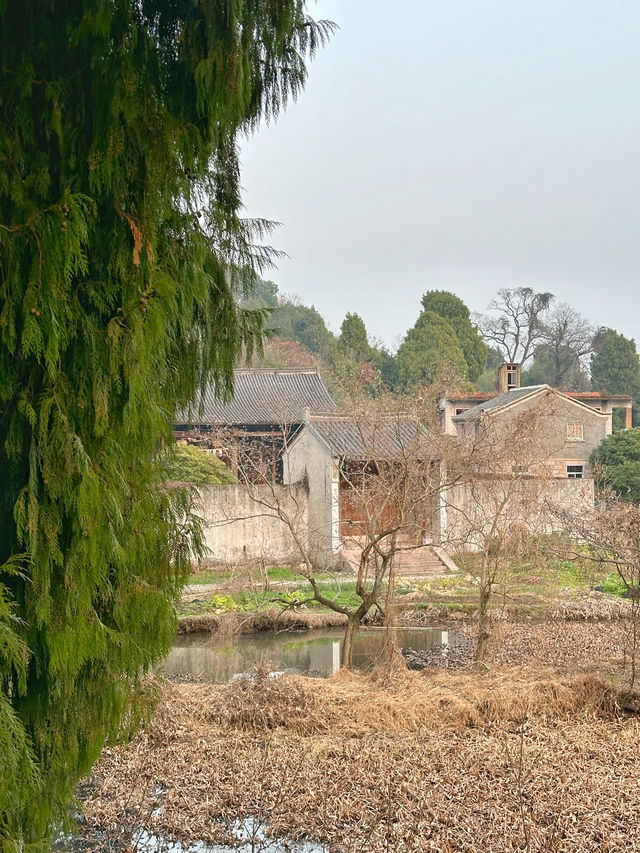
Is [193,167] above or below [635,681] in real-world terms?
above

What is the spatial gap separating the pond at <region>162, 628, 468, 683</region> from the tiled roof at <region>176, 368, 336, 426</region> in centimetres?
1219

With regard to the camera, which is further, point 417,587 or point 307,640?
point 417,587

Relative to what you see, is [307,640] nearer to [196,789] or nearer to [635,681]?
[635,681]

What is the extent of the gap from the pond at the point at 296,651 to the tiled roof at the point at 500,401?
13.8m

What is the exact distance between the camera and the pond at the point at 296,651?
10.8 m

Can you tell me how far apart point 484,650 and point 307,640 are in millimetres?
4494

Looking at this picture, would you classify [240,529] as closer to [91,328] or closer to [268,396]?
[268,396]

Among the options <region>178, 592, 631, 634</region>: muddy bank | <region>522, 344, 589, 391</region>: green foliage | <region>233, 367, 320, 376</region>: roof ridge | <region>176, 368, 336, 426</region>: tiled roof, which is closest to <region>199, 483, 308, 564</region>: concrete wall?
<region>178, 592, 631, 634</region>: muddy bank

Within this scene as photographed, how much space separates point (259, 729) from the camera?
6980 mm

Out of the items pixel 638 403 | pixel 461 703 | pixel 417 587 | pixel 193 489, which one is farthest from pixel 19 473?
pixel 638 403

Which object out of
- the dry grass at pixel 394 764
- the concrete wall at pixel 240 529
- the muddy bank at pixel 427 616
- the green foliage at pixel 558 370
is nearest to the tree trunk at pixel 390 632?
the dry grass at pixel 394 764

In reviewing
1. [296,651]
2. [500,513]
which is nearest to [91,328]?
[500,513]

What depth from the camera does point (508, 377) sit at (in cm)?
3070

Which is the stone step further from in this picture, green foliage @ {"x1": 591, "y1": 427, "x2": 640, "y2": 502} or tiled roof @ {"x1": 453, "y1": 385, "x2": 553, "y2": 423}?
tiled roof @ {"x1": 453, "y1": 385, "x2": 553, "y2": 423}
